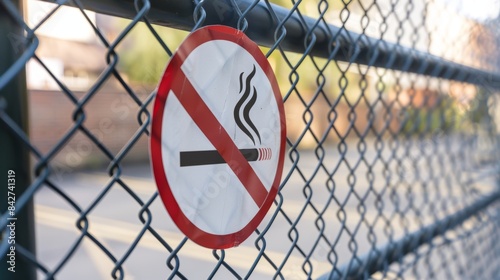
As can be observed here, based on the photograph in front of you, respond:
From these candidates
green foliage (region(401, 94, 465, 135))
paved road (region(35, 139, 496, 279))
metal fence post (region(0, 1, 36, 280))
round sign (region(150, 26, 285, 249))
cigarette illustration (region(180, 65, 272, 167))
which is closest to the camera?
metal fence post (region(0, 1, 36, 280))

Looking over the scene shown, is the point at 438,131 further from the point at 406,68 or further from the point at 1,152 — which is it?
the point at 1,152

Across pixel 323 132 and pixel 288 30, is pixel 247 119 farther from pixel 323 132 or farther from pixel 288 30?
pixel 323 132

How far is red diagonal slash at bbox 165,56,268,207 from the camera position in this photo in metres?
0.66

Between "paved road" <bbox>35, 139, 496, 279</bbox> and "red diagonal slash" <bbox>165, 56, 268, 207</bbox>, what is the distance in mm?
203

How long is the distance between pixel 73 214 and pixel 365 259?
5.10 m

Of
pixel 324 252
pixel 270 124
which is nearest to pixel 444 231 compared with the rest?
pixel 324 252

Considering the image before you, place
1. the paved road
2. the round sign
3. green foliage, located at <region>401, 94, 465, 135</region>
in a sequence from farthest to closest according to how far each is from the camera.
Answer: green foliage, located at <region>401, 94, 465, 135</region> < the paved road < the round sign

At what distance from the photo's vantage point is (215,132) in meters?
0.73

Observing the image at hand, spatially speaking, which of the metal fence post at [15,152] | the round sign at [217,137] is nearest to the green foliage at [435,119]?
the round sign at [217,137]

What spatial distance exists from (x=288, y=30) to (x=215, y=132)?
37cm

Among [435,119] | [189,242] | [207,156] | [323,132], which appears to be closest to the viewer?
[207,156]

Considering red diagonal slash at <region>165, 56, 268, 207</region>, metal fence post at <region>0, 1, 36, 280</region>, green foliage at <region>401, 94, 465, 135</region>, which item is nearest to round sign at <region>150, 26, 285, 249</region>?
red diagonal slash at <region>165, 56, 268, 207</region>

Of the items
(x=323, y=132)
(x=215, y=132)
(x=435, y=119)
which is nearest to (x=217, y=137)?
(x=215, y=132)

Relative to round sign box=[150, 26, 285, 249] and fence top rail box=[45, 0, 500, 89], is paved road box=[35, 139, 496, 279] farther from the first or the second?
fence top rail box=[45, 0, 500, 89]
